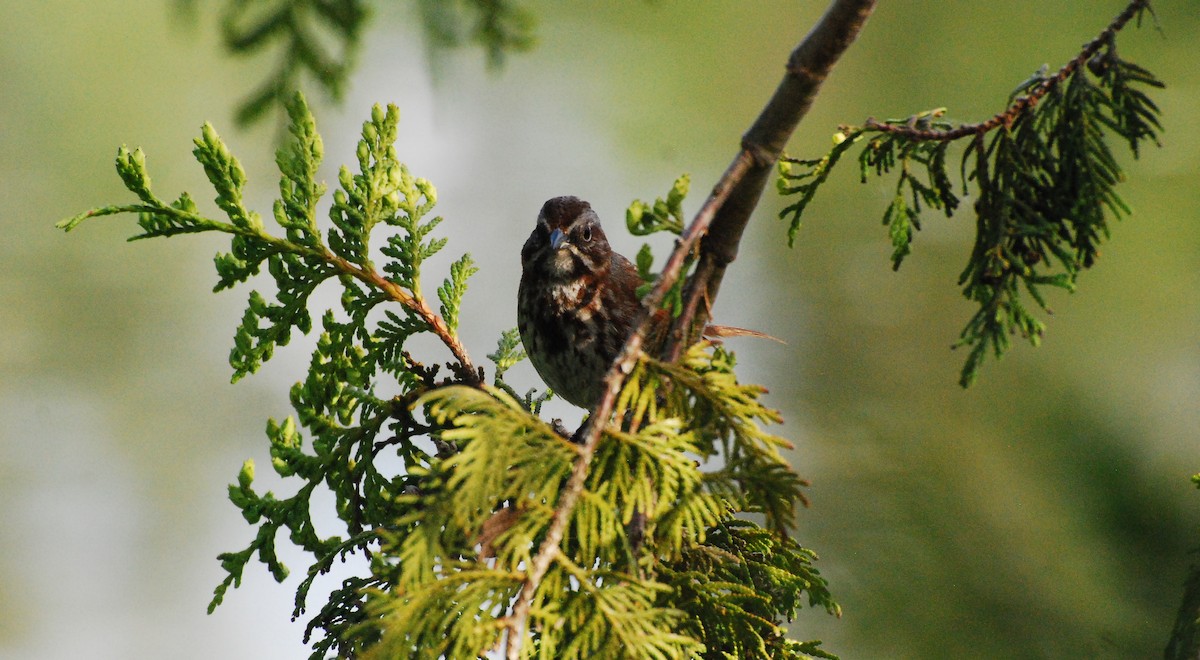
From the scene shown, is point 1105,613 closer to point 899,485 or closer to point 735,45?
point 899,485

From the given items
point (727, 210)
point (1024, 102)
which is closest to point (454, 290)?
point (727, 210)

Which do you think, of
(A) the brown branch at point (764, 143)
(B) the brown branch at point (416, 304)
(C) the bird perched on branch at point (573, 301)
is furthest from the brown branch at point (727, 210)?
(C) the bird perched on branch at point (573, 301)

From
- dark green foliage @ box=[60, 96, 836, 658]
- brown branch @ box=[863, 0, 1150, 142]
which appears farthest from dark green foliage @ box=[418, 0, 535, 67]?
brown branch @ box=[863, 0, 1150, 142]

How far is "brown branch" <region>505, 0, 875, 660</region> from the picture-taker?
1271 mm

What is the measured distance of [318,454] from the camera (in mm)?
2051

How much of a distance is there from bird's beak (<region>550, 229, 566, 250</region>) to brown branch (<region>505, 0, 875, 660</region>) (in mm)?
1539

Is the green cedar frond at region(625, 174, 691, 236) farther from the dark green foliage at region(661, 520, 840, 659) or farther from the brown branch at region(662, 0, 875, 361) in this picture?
the dark green foliage at region(661, 520, 840, 659)

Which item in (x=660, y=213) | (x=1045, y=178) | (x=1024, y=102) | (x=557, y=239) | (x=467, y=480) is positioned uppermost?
(x=557, y=239)

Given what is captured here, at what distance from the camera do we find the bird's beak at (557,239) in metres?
3.02

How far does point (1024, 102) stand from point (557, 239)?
5.36ft

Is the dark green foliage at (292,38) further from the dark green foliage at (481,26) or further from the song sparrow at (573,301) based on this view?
the song sparrow at (573,301)

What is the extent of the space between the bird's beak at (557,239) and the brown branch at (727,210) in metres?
1.54

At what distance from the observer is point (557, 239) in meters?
3.02

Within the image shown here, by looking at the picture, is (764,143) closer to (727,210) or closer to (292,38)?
(727,210)
